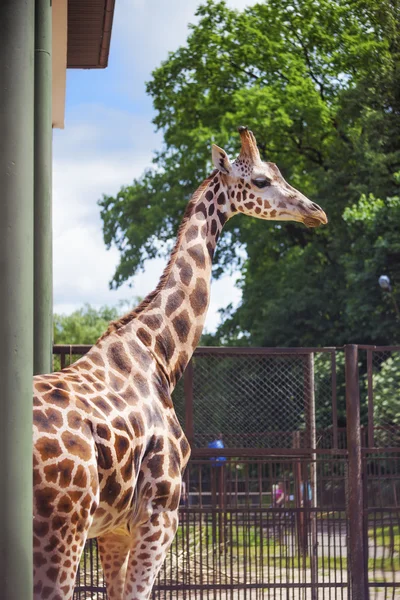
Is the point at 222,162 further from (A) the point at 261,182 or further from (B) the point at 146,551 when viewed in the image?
(B) the point at 146,551

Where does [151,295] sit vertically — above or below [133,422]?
above

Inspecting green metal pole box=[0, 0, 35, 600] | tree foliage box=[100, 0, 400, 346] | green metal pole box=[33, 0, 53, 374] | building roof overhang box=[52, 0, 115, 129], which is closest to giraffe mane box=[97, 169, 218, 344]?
green metal pole box=[33, 0, 53, 374]

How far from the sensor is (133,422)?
4949mm

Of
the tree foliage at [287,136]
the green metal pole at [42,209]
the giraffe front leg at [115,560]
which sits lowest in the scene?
the giraffe front leg at [115,560]

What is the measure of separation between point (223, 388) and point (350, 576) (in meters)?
2.01

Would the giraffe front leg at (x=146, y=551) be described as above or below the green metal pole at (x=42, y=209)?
below

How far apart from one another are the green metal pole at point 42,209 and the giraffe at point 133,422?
953 millimetres

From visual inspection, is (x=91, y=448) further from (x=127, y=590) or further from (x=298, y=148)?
(x=298, y=148)

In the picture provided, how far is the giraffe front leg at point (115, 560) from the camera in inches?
210

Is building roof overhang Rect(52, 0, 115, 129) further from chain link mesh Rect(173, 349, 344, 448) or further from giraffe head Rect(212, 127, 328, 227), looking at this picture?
chain link mesh Rect(173, 349, 344, 448)

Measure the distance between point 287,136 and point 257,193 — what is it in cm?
2408

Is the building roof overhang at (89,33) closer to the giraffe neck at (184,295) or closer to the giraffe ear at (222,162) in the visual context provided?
the giraffe ear at (222,162)

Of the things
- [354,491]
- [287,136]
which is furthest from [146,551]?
[287,136]

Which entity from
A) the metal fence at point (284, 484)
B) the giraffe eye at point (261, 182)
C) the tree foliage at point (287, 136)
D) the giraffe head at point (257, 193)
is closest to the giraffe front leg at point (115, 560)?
the giraffe head at point (257, 193)
